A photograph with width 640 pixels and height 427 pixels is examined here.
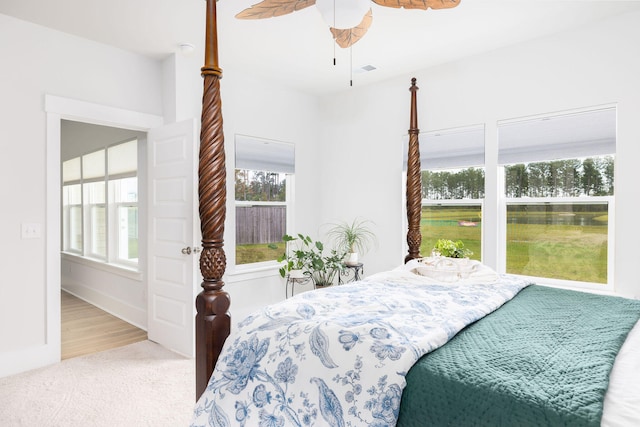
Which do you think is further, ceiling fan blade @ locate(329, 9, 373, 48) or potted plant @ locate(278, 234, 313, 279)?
potted plant @ locate(278, 234, 313, 279)

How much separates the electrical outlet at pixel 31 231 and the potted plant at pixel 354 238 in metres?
2.77

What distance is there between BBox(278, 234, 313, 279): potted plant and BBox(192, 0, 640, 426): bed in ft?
7.55

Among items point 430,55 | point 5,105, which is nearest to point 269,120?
point 430,55

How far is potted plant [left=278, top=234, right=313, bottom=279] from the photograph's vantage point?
423cm

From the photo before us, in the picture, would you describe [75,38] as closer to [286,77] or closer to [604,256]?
[286,77]

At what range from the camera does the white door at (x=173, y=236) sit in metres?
3.21

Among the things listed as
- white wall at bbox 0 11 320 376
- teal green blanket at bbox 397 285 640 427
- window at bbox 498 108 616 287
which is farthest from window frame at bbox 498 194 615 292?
white wall at bbox 0 11 320 376

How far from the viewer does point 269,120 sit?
14.5 ft

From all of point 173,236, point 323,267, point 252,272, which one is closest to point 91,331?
point 173,236

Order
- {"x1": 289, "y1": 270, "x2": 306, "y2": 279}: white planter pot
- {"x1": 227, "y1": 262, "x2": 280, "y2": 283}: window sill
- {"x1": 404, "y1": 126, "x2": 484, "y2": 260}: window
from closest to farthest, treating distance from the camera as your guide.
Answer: {"x1": 404, "y1": 126, "x2": 484, "y2": 260}: window → {"x1": 227, "y1": 262, "x2": 280, "y2": 283}: window sill → {"x1": 289, "y1": 270, "x2": 306, "y2": 279}: white planter pot

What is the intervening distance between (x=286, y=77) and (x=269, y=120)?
0.50 meters

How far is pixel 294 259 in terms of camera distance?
4.52 m

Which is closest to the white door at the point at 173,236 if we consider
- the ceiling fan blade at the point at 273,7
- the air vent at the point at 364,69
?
the ceiling fan blade at the point at 273,7

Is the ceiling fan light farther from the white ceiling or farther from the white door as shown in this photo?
the white door
